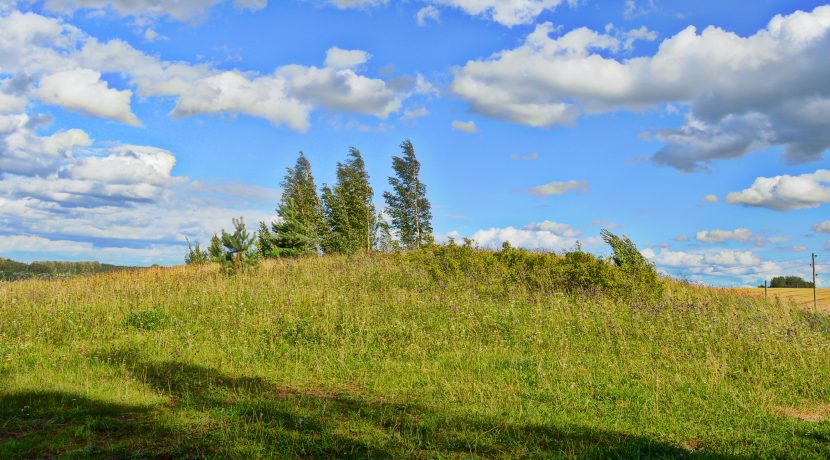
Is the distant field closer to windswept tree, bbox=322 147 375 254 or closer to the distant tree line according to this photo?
the distant tree line

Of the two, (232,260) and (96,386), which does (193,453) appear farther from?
(232,260)

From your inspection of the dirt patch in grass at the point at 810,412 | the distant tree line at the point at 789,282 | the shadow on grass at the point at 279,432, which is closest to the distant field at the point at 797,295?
the distant tree line at the point at 789,282

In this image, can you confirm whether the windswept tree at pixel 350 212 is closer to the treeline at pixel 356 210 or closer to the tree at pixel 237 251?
the treeline at pixel 356 210

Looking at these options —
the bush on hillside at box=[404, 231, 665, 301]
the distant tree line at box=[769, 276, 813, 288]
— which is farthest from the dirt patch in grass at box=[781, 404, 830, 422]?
the distant tree line at box=[769, 276, 813, 288]

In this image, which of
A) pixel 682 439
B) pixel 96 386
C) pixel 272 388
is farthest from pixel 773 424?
pixel 96 386

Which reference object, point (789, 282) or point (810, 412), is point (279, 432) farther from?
point (789, 282)

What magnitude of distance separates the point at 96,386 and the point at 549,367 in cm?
795

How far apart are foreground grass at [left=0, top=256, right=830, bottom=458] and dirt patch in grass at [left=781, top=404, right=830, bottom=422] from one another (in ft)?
0.17

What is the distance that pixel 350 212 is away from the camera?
40.8 metres

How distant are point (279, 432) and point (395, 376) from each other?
3.02 m

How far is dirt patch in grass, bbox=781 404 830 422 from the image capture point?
7730mm

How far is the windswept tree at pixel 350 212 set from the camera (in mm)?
37500

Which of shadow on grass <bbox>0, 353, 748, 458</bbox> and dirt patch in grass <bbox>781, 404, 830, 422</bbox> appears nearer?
shadow on grass <bbox>0, 353, 748, 458</bbox>

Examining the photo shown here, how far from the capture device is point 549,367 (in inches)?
370
